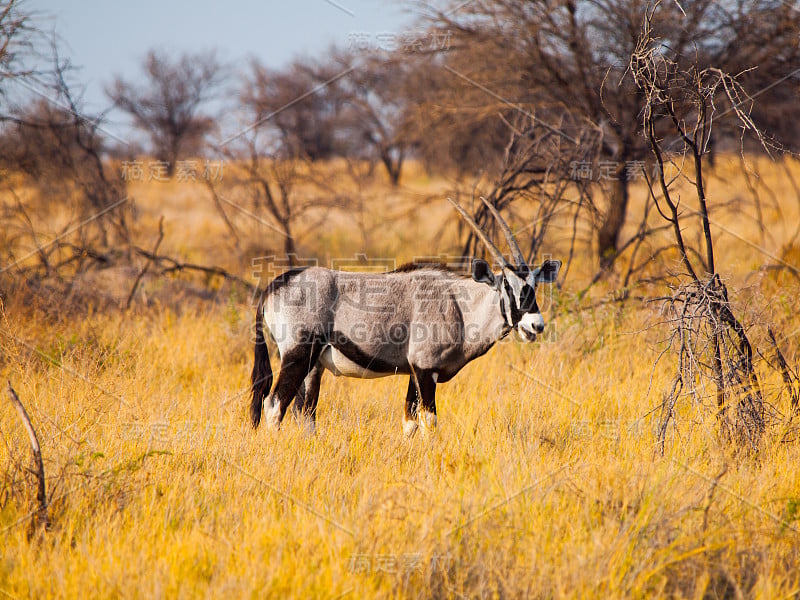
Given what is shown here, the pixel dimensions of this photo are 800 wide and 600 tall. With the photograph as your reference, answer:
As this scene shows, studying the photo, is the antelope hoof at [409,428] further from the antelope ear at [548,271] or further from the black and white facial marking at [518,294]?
the antelope ear at [548,271]

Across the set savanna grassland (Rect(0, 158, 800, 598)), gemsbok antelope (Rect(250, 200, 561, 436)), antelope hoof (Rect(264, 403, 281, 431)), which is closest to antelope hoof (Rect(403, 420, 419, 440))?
gemsbok antelope (Rect(250, 200, 561, 436))

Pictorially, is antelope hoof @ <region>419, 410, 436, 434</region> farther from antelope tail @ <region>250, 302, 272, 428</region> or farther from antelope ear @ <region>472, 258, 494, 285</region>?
antelope tail @ <region>250, 302, 272, 428</region>

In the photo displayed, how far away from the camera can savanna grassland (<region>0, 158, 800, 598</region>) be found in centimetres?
311

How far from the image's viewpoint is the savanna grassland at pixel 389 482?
123 inches

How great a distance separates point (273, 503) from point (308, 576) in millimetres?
798

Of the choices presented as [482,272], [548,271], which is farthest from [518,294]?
[548,271]

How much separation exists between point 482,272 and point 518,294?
34 centimetres

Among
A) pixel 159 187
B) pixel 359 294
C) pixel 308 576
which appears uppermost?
pixel 159 187

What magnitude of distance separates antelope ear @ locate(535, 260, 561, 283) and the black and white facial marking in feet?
0.23

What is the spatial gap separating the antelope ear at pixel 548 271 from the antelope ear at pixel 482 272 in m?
0.37

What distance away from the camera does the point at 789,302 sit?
6.84 metres

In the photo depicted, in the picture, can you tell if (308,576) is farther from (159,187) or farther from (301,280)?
(159,187)

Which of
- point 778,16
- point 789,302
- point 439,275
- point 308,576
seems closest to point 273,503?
point 308,576

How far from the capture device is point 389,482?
395 centimetres
